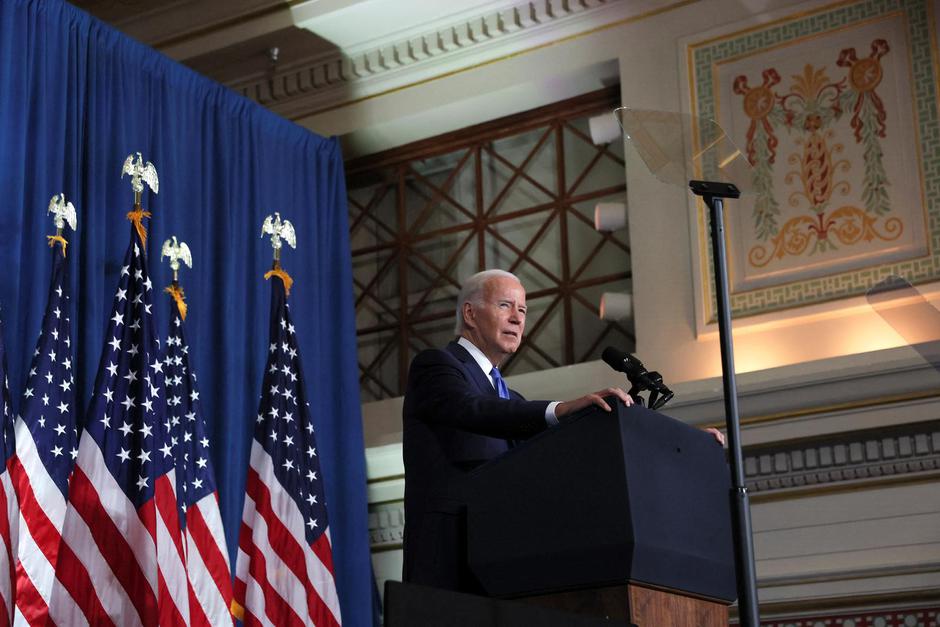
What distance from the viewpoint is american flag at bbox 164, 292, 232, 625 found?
481 centimetres

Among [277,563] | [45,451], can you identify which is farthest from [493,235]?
[45,451]

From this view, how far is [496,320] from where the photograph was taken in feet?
11.1

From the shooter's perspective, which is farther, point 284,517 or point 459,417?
point 284,517

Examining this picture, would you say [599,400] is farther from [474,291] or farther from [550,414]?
[474,291]

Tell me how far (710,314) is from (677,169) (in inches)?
100

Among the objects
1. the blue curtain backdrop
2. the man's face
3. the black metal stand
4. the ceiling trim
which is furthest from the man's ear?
the ceiling trim

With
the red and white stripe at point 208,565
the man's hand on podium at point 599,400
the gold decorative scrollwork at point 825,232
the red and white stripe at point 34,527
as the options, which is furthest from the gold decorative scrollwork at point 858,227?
the red and white stripe at point 34,527

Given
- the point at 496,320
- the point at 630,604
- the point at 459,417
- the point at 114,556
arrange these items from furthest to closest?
the point at 114,556
the point at 496,320
the point at 459,417
the point at 630,604

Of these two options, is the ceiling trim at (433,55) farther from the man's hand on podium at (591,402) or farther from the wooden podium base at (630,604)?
the wooden podium base at (630,604)

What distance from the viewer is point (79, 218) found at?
16.9 feet

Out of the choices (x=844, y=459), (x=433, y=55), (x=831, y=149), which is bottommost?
(x=844, y=459)

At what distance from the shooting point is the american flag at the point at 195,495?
481 centimetres

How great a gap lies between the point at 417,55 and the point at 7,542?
327 centimetres

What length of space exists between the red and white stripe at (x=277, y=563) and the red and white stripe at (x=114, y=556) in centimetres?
51
